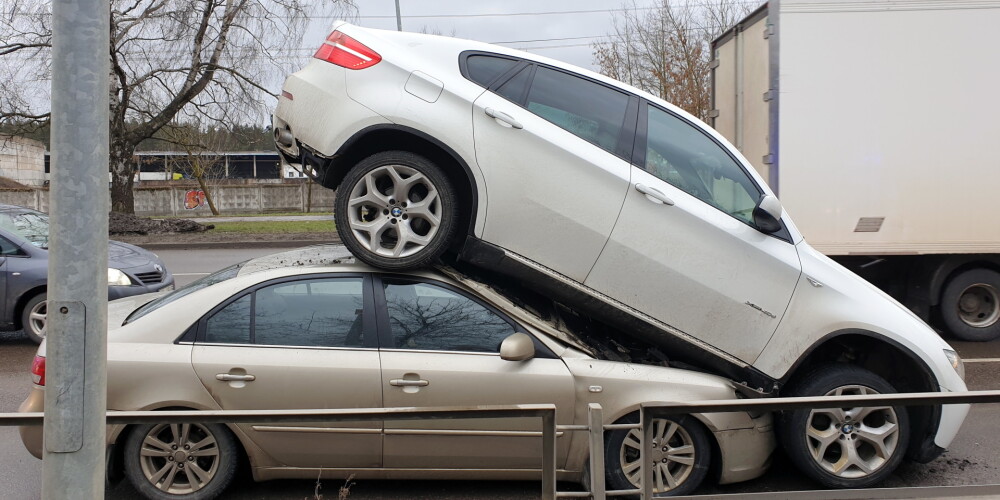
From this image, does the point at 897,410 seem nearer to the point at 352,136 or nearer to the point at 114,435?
the point at 352,136

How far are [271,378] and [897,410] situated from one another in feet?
11.0

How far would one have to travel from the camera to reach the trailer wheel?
7.93m

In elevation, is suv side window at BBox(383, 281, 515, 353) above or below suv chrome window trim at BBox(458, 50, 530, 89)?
below

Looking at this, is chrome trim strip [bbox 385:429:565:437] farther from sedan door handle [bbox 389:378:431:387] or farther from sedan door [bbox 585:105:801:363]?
sedan door [bbox 585:105:801:363]

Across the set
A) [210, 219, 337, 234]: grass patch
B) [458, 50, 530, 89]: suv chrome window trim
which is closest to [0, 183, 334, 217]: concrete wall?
[210, 219, 337, 234]: grass patch

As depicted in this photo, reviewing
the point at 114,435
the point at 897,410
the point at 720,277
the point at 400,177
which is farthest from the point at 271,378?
the point at 897,410

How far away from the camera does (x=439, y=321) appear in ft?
13.4

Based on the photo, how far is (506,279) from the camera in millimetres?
4523

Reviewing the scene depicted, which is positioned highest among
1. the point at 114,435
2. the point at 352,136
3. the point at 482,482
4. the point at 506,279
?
the point at 352,136

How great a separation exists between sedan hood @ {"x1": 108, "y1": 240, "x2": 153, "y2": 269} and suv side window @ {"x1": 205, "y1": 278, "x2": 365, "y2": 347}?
5.27 meters

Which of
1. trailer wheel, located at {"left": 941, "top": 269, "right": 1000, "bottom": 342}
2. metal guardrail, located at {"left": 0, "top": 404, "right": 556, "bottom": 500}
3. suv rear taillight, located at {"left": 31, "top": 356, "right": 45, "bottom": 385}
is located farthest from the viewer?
trailer wheel, located at {"left": 941, "top": 269, "right": 1000, "bottom": 342}

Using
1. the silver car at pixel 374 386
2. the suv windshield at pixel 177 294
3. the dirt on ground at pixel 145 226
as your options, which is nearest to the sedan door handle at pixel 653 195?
the silver car at pixel 374 386

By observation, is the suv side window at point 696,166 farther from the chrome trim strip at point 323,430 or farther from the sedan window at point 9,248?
the sedan window at point 9,248

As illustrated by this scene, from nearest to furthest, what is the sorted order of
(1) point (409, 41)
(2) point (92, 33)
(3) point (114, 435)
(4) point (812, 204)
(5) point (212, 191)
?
(2) point (92, 33) → (3) point (114, 435) → (1) point (409, 41) → (4) point (812, 204) → (5) point (212, 191)
